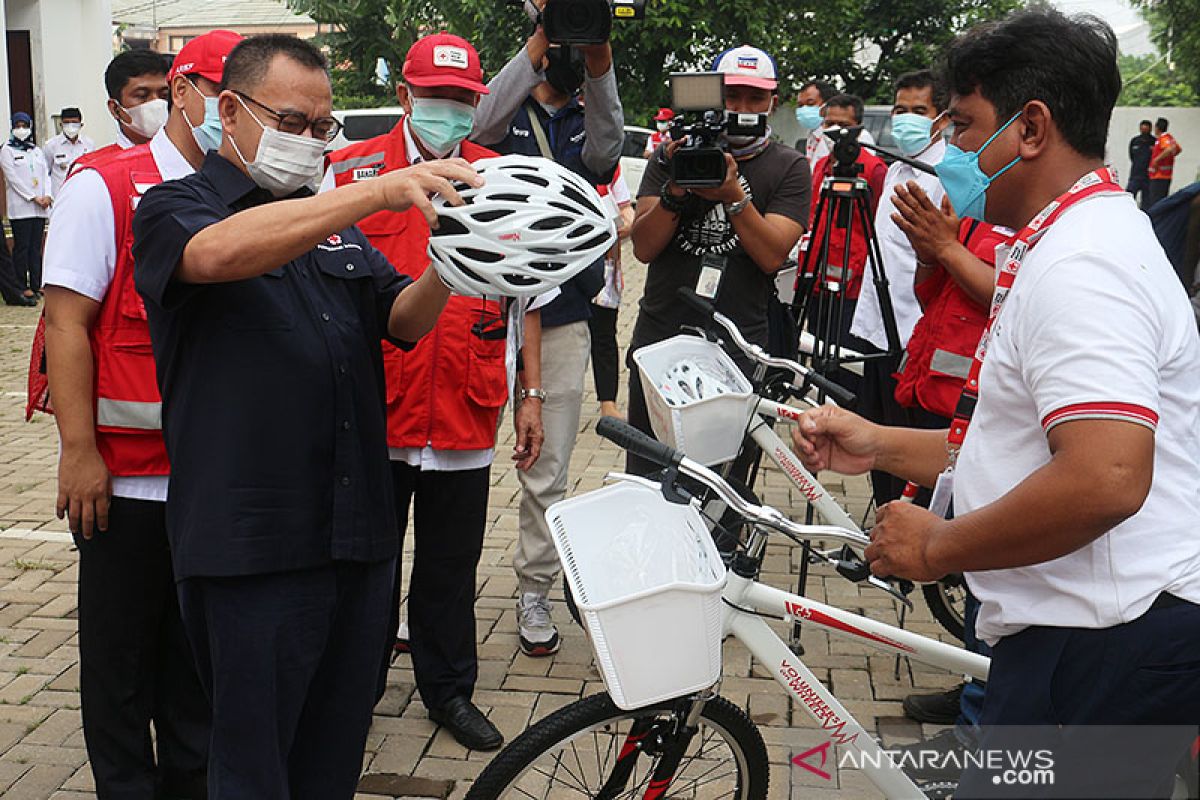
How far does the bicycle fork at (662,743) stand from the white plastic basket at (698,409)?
3.72ft

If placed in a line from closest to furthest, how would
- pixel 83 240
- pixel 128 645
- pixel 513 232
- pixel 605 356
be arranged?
pixel 513 232 < pixel 83 240 < pixel 128 645 < pixel 605 356

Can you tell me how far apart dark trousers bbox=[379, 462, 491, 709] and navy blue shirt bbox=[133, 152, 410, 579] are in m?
1.35

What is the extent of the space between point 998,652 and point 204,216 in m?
1.79

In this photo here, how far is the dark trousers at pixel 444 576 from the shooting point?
4121mm

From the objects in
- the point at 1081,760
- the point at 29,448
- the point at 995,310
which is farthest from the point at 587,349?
the point at 29,448

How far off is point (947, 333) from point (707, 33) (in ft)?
69.6

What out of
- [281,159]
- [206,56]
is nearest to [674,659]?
[281,159]

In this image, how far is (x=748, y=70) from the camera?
499cm

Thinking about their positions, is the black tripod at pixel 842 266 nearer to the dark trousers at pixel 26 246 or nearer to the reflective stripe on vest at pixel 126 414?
the reflective stripe on vest at pixel 126 414

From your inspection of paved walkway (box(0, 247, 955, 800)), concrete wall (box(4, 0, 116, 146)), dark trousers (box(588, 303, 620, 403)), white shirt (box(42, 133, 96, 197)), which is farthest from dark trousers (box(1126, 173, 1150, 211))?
paved walkway (box(0, 247, 955, 800))

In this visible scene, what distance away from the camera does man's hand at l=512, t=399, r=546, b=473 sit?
4.47m

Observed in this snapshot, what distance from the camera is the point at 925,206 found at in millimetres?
4012

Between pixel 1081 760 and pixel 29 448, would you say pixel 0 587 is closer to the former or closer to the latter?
pixel 29 448

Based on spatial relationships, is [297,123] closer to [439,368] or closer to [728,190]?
[439,368]
